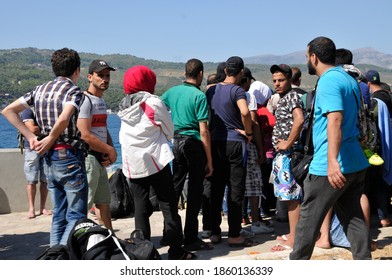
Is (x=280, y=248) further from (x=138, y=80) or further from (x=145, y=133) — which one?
(x=138, y=80)

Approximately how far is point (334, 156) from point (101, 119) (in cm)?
264

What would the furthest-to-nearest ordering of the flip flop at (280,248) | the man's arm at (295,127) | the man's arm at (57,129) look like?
the flip flop at (280,248) → the man's arm at (295,127) → the man's arm at (57,129)

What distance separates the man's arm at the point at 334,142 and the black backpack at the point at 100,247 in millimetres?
1377

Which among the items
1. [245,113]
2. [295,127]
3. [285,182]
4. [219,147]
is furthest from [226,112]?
[285,182]

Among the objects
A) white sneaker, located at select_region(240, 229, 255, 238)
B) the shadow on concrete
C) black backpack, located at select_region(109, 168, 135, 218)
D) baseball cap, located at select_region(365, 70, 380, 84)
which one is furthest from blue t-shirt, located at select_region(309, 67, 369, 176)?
black backpack, located at select_region(109, 168, 135, 218)

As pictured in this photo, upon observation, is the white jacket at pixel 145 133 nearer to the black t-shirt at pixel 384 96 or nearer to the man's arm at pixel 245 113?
the man's arm at pixel 245 113

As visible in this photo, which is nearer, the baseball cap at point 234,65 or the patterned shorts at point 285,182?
the patterned shorts at point 285,182

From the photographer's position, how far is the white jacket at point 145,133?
5.56 meters

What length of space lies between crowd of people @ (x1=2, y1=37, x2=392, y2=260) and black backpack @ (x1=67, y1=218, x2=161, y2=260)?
99 cm

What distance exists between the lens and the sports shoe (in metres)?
6.50

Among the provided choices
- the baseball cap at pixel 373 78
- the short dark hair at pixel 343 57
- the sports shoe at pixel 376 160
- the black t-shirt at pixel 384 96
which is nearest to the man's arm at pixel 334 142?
the short dark hair at pixel 343 57

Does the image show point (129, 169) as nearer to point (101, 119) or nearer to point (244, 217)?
point (101, 119)

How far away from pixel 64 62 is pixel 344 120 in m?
2.34

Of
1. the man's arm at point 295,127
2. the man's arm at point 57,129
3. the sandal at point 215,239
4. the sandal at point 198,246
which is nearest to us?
the man's arm at point 57,129
